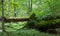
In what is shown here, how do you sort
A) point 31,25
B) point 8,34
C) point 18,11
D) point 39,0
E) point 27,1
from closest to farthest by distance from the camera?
point 8,34, point 31,25, point 39,0, point 27,1, point 18,11

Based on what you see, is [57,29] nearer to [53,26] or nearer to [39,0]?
[53,26]

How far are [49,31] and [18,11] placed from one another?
13.7 meters

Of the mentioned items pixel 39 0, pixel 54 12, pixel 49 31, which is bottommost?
pixel 49 31

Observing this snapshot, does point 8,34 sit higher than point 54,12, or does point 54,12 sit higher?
point 54,12

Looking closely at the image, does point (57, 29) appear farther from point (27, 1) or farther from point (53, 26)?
point (27, 1)

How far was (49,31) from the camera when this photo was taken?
41.3 feet

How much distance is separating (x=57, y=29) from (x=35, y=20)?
2151 mm

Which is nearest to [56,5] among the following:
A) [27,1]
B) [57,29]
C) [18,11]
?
[57,29]

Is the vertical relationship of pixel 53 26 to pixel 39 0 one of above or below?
below

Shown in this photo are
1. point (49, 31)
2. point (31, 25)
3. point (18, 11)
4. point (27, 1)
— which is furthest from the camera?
point (18, 11)

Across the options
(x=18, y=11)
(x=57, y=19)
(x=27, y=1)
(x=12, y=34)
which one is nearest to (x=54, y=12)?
(x=57, y=19)

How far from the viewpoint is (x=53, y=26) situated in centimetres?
1276

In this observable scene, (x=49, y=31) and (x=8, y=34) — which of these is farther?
(x=49, y=31)

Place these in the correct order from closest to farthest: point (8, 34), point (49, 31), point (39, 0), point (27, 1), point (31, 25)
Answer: point (8, 34) < point (49, 31) < point (31, 25) < point (39, 0) < point (27, 1)
